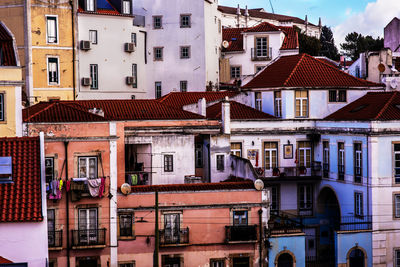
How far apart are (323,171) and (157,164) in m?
11.4

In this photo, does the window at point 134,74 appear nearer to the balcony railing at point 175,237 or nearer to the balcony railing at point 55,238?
the balcony railing at point 175,237

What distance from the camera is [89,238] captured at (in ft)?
131

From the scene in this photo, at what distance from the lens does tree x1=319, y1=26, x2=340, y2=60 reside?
114669mm

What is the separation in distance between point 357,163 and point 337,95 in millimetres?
6973

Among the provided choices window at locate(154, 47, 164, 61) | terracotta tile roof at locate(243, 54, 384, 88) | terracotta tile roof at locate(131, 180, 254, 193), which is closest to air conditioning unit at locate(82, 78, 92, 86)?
window at locate(154, 47, 164, 61)

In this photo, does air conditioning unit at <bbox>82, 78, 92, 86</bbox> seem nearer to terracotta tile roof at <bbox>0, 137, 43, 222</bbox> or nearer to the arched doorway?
the arched doorway

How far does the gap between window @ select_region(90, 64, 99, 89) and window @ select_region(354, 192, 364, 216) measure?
2460 cm

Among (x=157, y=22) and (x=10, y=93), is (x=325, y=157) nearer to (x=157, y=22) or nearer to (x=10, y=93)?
(x=10, y=93)

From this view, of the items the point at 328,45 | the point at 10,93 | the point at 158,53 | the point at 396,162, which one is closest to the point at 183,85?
the point at 158,53

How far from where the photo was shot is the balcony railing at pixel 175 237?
40781mm

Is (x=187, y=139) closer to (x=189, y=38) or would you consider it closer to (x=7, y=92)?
(x=7, y=92)

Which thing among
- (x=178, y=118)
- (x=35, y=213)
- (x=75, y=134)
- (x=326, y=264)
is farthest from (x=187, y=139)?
(x=35, y=213)

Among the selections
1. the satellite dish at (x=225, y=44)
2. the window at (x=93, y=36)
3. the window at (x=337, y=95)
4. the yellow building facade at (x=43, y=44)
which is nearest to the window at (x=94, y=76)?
the window at (x=93, y=36)

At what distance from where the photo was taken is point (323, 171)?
51406 mm
